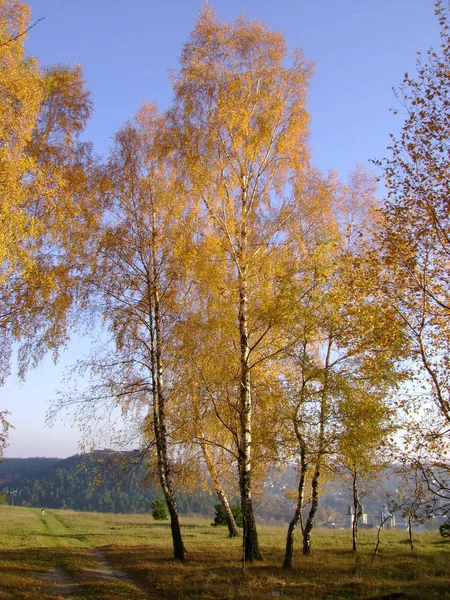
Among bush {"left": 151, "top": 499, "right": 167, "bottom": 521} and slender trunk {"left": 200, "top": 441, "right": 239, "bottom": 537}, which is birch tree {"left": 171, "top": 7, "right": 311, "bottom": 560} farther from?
bush {"left": 151, "top": 499, "right": 167, "bottom": 521}

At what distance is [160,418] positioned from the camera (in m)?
13.6

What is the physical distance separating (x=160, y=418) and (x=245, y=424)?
2.86m

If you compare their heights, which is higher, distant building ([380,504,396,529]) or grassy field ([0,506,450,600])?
distant building ([380,504,396,529])

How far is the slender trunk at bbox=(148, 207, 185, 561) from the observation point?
13648mm

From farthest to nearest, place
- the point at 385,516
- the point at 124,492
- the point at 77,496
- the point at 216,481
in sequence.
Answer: the point at 77,496 → the point at 385,516 → the point at 216,481 → the point at 124,492

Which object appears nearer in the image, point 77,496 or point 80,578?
point 80,578

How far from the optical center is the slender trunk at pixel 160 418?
13.6 m

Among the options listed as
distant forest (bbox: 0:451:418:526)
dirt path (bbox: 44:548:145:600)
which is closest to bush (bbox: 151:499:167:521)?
distant forest (bbox: 0:451:418:526)

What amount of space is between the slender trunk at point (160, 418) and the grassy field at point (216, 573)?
33.8 inches

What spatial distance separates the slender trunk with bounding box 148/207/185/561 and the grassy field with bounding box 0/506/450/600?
86 centimetres

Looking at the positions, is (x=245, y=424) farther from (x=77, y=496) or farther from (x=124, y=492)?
(x=77, y=496)

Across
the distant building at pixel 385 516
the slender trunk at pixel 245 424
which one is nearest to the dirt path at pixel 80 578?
the slender trunk at pixel 245 424

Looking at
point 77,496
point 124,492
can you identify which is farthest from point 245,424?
point 77,496

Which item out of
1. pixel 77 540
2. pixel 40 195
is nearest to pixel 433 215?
pixel 40 195
